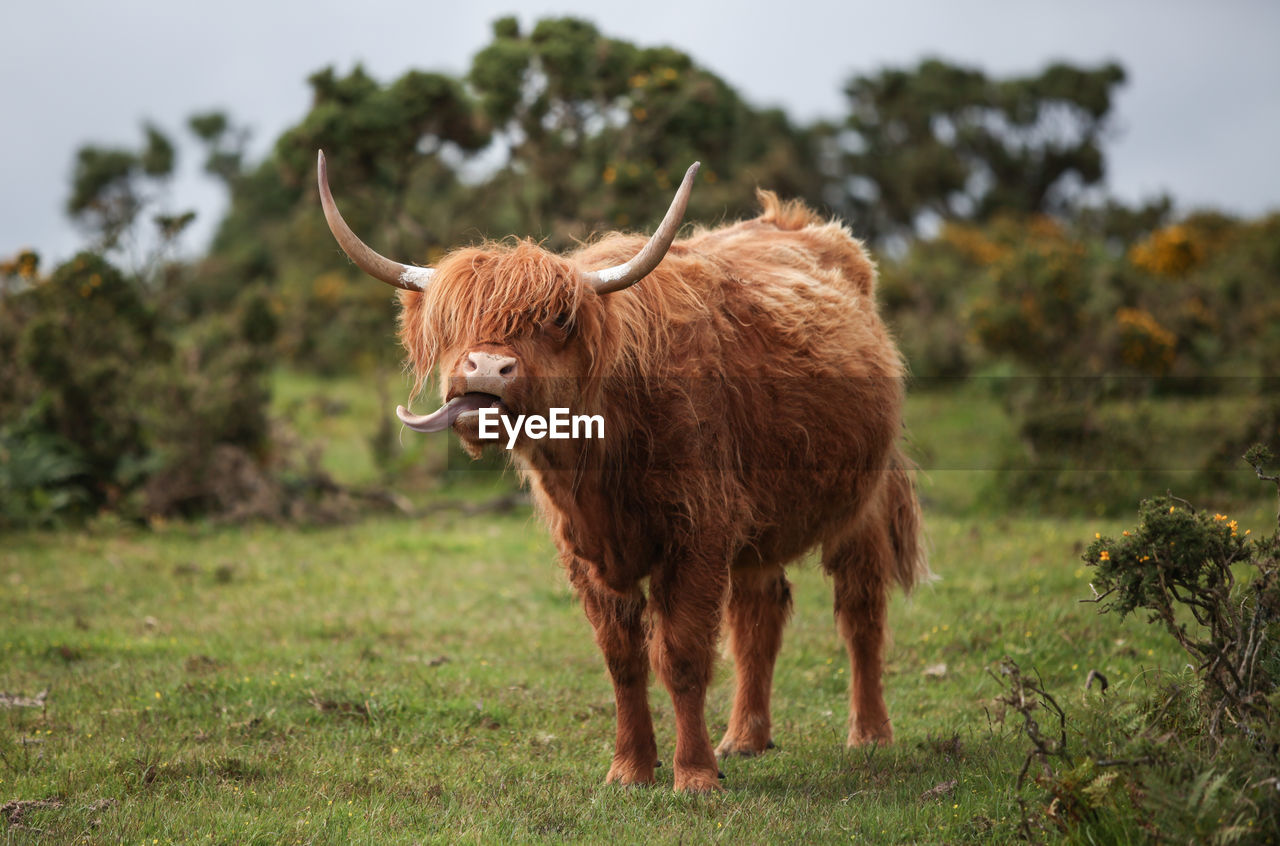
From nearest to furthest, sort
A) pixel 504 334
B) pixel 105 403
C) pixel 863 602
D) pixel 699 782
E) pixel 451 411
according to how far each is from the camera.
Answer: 1. pixel 451 411
2. pixel 504 334
3. pixel 699 782
4. pixel 863 602
5. pixel 105 403

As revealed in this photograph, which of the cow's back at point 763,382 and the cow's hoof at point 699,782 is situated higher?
the cow's back at point 763,382

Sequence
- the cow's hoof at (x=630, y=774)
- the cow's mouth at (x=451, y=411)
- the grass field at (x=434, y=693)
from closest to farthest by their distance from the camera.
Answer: the cow's mouth at (x=451, y=411), the grass field at (x=434, y=693), the cow's hoof at (x=630, y=774)

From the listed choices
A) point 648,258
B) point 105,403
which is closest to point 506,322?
point 648,258

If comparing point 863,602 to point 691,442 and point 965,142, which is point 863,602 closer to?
point 691,442

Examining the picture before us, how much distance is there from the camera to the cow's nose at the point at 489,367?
4129 millimetres

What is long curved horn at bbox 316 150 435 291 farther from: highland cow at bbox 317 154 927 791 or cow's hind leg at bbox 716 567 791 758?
cow's hind leg at bbox 716 567 791 758

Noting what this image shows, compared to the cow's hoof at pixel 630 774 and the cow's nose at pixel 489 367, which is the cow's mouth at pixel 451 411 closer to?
the cow's nose at pixel 489 367

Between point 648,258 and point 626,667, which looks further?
point 626,667

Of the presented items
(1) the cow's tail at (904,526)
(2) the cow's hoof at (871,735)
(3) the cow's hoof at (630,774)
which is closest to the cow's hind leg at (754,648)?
(2) the cow's hoof at (871,735)

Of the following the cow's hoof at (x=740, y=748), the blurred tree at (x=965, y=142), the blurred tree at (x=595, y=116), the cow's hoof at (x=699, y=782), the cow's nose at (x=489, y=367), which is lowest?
the cow's hoof at (x=740, y=748)

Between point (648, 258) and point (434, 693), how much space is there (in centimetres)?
320

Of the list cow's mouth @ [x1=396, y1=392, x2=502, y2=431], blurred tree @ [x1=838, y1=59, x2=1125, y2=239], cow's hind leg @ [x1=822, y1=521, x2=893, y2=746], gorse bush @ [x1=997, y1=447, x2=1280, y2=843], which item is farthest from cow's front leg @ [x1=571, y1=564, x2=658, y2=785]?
blurred tree @ [x1=838, y1=59, x2=1125, y2=239]

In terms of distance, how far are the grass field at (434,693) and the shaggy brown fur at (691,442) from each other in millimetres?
460

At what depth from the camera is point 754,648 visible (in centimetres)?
616
